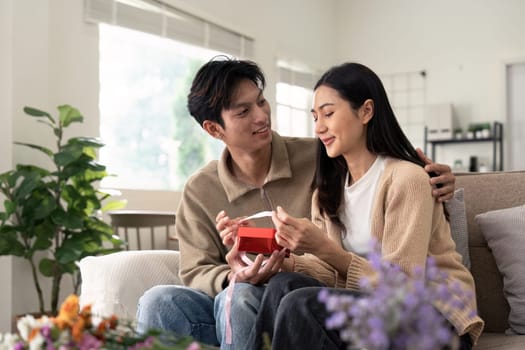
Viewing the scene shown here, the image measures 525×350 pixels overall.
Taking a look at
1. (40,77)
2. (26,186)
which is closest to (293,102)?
(40,77)

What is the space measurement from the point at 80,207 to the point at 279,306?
8.39 feet

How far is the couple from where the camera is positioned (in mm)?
1562

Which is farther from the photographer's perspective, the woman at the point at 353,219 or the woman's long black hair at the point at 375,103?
the woman's long black hair at the point at 375,103

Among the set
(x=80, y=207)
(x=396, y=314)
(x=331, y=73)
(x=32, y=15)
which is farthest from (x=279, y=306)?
(x=32, y=15)

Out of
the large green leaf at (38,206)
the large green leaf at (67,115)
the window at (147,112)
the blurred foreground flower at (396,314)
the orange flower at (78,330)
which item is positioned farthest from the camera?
the window at (147,112)

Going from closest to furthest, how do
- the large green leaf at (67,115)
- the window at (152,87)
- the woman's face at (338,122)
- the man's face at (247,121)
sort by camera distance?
the woman's face at (338,122) < the man's face at (247,121) < the large green leaf at (67,115) < the window at (152,87)

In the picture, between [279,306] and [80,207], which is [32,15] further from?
[279,306]

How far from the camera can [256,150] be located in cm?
214

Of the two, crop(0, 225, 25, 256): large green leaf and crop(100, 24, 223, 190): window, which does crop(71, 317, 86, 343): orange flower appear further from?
crop(100, 24, 223, 190): window

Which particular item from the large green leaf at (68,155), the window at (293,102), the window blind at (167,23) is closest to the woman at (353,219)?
the large green leaf at (68,155)

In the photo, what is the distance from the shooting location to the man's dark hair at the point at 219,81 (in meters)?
2.11

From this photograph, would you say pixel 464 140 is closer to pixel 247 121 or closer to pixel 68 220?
pixel 68 220

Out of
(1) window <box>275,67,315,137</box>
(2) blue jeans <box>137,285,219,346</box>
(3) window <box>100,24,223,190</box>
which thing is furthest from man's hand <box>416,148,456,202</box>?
(1) window <box>275,67,315,137</box>

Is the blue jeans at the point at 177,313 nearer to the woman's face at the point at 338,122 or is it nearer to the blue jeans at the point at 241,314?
the blue jeans at the point at 241,314
